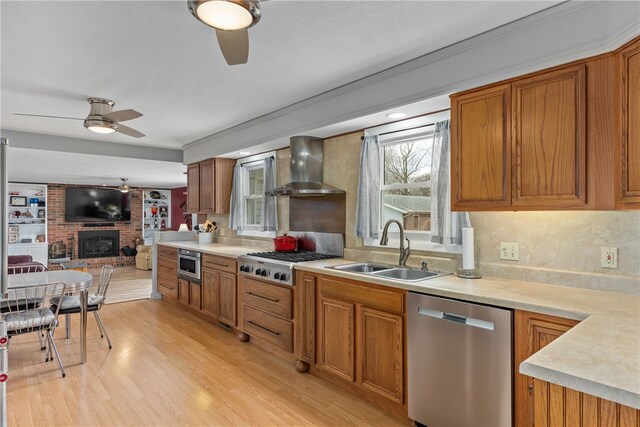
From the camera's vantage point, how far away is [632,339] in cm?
128

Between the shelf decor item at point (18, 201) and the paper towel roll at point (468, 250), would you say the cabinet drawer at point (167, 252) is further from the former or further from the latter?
the shelf decor item at point (18, 201)

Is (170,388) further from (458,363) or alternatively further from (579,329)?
(579,329)

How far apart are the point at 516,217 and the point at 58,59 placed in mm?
3350

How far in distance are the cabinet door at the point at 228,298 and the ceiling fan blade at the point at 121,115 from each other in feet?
6.19

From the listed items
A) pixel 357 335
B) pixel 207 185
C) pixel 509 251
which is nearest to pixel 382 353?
pixel 357 335

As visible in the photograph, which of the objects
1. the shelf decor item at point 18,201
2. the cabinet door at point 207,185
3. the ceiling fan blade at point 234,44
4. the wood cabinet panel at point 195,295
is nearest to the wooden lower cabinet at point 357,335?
the ceiling fan blade at point 234,44

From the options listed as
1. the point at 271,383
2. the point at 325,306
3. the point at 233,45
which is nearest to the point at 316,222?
the point at 325,306

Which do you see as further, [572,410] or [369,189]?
[369,189]

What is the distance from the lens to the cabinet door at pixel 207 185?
5.39 meters

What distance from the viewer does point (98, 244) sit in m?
10.1

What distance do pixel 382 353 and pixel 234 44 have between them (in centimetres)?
211

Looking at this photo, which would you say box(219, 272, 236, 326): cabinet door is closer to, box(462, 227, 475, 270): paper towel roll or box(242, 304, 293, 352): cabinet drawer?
box(242, 304, 293, 352): cabinet drawer

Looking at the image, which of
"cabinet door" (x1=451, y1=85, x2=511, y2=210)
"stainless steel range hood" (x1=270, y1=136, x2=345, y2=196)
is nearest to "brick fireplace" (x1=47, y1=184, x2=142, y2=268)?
"stainless steel range hood" (x1=270, y1=136, x2=345, y2=196)

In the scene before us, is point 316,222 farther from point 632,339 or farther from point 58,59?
point 632,339
